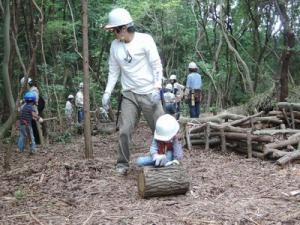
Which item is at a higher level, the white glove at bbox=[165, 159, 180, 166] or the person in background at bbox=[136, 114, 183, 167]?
the person in background at bbox=[136, 114, 183, 167]

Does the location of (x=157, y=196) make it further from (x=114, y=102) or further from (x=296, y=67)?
(x=296, y=67)

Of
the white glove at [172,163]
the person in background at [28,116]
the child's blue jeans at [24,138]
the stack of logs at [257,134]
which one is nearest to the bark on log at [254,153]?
the stack of logs at [257,134]

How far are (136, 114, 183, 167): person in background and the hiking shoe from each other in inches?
28.4

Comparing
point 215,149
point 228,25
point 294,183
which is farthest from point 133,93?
point 228,25

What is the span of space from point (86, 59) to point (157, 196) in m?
2.99

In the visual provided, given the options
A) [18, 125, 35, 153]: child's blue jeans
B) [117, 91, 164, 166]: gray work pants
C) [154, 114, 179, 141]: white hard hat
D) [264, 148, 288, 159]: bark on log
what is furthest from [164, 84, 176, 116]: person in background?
[18, 125, 35, 153]: child's blue jeans

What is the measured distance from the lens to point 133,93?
21.8 feet

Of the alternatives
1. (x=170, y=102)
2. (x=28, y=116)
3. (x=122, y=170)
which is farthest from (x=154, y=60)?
(x=28, y=116)

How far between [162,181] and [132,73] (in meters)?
1.76

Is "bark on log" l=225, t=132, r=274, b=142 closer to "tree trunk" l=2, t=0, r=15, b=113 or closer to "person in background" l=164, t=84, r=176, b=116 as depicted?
"person in background" l=164, t=84, r=176, b=116

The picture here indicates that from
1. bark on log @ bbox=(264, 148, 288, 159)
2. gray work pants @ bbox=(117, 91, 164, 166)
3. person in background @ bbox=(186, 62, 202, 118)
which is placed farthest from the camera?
person in background @ bbox=(186, 62, 202, 118)

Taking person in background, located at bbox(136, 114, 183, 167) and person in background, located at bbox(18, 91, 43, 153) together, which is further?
person in background, located at bbox(18, 91, 43, 153)

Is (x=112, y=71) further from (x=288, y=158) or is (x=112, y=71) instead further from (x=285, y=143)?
(x=285, y=143)

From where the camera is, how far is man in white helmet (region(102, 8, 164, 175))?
6.44 m
